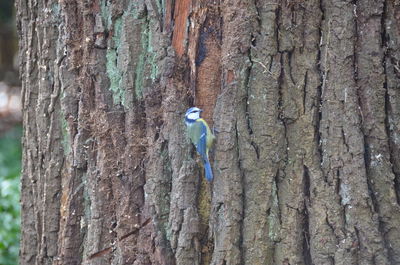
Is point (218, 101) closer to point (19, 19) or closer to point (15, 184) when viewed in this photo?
point (19, 19)

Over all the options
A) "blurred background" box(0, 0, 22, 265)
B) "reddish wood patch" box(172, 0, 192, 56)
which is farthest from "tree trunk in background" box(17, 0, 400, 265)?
"blurred background" box(0, 0, 22, 265)

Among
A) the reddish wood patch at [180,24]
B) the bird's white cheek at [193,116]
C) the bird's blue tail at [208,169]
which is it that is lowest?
the bird's blue tail at [208,169]

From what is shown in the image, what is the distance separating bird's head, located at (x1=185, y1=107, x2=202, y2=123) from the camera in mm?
2125

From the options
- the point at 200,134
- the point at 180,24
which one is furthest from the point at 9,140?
the point at 200,134

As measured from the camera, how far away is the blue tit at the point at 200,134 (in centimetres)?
204

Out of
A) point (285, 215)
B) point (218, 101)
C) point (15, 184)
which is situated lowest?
point (285, 215)

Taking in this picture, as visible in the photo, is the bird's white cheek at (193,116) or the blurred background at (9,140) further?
the blurred background at (9,140)

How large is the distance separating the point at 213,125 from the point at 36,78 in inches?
37.1

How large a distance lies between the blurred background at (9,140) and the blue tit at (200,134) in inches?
89.6

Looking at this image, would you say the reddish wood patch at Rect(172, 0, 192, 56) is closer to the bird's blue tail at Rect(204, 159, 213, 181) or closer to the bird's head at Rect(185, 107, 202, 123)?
the bird's head at Rect(185, 107, 202, 123)

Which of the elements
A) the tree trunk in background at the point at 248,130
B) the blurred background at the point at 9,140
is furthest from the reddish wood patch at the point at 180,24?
the blurred background at the point at 9,140

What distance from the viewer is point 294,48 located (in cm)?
210

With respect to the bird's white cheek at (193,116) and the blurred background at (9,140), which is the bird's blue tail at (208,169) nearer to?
the bird's white cheek at (193,116)

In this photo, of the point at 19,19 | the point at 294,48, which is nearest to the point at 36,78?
the point at 19,19
